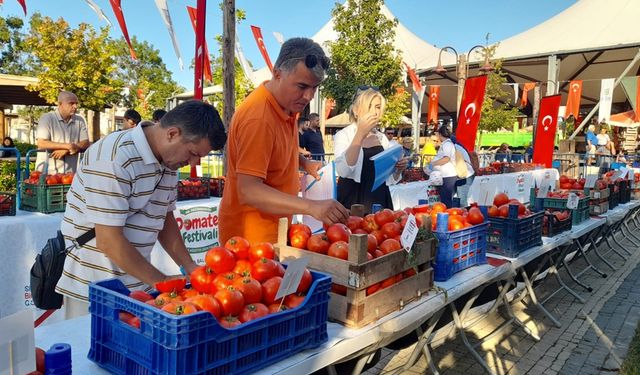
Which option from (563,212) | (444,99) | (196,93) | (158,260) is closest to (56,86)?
(196,93)

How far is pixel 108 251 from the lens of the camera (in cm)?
194

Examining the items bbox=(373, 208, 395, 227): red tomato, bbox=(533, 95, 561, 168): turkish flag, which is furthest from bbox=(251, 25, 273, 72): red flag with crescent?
bbox=(373, 208, 395, 227): red tomato

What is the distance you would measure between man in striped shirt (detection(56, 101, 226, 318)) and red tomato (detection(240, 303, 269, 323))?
57cm

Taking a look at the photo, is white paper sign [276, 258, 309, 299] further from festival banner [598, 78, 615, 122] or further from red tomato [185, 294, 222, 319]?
festival banner [598, 78, 615, 122]

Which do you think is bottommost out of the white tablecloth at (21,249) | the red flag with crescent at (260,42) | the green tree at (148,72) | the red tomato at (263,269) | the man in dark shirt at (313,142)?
the white tablecloth at (21,249)

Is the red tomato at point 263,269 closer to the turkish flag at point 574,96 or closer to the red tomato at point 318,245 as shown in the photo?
the red tomato at point 318,245

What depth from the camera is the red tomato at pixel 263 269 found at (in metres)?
1.77

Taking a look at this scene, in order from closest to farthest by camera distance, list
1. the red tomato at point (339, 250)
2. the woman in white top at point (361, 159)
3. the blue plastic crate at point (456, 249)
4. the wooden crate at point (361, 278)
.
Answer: the wooden crate at point (361, 278) → the red tomato at point (339, 250) → the blue plastic crate at point (456, 249) → the woman in white top at point (361, 159)

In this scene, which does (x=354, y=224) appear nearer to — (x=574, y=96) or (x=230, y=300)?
(x=230, y=300)

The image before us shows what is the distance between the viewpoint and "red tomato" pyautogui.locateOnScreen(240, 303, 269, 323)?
5.22 feet

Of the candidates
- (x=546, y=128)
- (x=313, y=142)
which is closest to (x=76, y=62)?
(x=313, y=142)

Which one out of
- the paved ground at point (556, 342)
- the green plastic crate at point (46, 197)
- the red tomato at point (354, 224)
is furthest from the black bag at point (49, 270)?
the green plastic crate at point (46, 197)

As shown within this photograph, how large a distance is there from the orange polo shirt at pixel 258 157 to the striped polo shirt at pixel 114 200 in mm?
298

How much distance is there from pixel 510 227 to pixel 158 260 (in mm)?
3244
